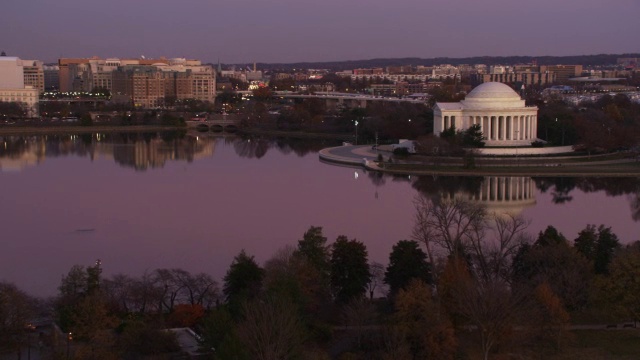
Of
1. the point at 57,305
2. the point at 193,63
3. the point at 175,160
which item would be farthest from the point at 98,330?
the point at 193,63

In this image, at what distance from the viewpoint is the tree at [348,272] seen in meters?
7.69

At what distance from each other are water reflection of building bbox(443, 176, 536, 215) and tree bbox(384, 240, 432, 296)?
4536 mm

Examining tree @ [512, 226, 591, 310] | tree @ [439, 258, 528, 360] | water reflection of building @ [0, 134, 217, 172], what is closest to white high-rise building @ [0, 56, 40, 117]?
water reflection of building @ [0, 134, 217, 172]

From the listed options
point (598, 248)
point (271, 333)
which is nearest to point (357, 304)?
point (271, 333)

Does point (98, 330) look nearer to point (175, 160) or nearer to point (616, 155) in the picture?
point (175, 160)

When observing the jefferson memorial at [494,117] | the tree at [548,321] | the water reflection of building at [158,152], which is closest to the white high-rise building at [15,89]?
the water reflection of building at [158,152]

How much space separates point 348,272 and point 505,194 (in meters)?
7.07

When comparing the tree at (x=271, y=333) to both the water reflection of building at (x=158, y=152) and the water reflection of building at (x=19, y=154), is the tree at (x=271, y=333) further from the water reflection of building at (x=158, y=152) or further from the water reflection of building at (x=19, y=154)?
the water reflection of building at (x=19, y=154)

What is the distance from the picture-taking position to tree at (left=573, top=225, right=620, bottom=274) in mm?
8156

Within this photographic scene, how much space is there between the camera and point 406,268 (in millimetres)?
7801

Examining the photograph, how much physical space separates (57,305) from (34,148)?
16.6 m

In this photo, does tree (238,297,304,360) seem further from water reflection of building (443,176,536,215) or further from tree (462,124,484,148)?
tree (462,124,484,148)

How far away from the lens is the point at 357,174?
17.2 metres

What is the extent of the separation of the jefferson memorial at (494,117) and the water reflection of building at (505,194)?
4.13 meters
